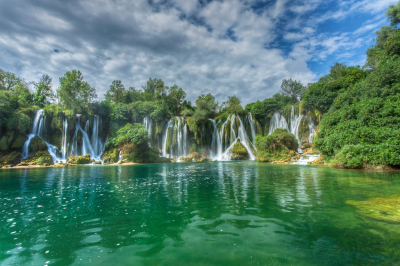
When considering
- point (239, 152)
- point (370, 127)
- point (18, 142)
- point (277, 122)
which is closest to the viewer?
point (370, 127)

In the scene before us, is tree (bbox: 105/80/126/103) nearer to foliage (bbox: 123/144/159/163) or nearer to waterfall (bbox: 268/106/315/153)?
foliage (bbox: 123/144/159/163)

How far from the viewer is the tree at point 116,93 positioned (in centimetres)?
5738

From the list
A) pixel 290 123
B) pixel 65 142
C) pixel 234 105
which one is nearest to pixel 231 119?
pixel 234 105

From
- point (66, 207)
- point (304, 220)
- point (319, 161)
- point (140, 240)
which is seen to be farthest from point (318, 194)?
point (319, 161)

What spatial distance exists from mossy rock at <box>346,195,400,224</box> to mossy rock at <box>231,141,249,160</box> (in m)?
35.3

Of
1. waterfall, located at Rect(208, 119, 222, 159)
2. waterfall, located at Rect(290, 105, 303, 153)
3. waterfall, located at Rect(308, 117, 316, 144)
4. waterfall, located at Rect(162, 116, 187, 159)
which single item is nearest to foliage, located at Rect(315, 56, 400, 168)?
waterfall, located at Rect(308, 117, 316, 144)

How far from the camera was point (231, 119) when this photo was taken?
45812 millimetres

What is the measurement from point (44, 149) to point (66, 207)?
34.6m

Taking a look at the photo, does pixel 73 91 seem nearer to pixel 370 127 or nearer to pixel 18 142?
pixel 18 142

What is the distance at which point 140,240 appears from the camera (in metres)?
3.55

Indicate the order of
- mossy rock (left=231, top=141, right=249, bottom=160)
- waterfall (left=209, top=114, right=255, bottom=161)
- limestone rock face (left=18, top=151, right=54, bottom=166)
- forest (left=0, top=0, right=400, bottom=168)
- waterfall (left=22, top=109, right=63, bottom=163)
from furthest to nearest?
waterfall (left=209, top=114, right=255, bottom=161), mossy rock (left=231, top=141, right=249, bottom=160), waterfall (left=22, top=109, right=63, bottom=163), limestone rock face (left=18, top=151, right=54, bottom=166), forest (left=0, top=0, right=400, bottom=168)

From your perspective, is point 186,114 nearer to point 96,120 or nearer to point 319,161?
point 96,120

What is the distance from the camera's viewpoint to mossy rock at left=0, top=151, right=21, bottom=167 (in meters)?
27.5

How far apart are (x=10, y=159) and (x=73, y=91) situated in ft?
54.6
